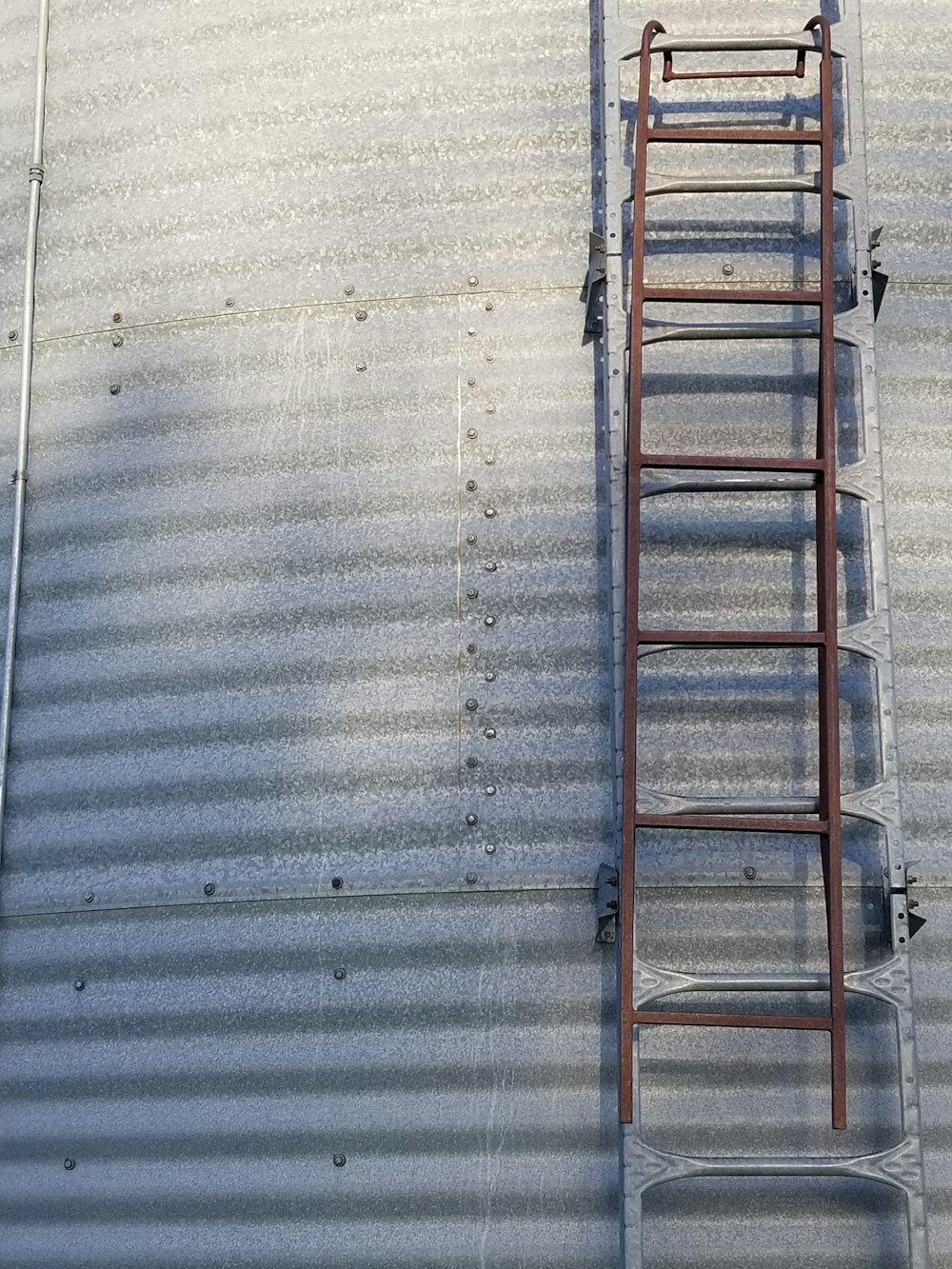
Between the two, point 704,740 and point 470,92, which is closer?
point 704,740

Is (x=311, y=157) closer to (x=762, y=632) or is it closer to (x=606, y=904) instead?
(x=762, y=632)

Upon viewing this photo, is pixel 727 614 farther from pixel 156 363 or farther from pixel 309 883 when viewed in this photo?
pixel 156 363

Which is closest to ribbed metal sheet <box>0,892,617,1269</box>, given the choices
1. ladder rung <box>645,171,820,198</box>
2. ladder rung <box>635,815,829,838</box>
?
ladder rung <box>635,815,829,838</box>

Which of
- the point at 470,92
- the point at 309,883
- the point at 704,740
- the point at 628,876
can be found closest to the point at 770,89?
the point at 470,92

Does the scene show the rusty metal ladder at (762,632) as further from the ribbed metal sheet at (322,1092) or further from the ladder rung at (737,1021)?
the ribbed metal sheet at (322,1092)

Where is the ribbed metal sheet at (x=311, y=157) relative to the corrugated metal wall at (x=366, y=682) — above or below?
above

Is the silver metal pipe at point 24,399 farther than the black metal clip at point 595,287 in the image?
Yes

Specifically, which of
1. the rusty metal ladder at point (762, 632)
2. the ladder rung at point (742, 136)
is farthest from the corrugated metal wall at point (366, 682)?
the ladder rung at point (742, 136)
